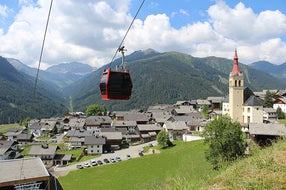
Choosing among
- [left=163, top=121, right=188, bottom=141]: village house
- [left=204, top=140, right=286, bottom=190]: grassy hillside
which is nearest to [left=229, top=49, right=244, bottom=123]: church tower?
[left=163, top=121, right=188, bottom=141]: village house

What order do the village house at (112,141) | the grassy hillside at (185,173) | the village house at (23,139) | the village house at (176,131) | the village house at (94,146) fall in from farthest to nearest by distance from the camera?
the village house at (23,139) → the village house at (112,141) → the village house at (176,131) → the village house at (94,146) → the grassy hillside at (185,173)

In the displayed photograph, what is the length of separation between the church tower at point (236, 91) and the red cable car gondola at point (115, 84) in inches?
1778

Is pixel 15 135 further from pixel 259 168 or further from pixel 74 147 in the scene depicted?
pixel 259 168

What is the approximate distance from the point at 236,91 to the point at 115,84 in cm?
4693

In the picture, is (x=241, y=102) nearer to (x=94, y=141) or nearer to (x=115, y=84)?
(x=94, y=141)

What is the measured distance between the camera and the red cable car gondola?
10.5m

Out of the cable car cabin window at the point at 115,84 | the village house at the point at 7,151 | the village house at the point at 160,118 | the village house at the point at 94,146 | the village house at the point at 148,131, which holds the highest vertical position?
the cable car cabin window at the point at 115,84

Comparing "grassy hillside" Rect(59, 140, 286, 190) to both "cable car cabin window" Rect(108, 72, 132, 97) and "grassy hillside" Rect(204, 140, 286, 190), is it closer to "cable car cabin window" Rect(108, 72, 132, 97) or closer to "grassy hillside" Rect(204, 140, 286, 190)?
"grassy hillside" Rect(204, 140, 286, 190)

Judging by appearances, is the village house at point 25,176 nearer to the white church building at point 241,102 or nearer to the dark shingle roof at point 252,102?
the white church building at point 241,102

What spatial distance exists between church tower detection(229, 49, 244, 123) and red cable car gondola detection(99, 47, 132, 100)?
45171mm

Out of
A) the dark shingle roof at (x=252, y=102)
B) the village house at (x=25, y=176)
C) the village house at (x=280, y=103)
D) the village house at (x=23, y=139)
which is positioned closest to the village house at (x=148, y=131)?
the dark shingle roof at (x=252, y=102)

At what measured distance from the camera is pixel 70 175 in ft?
138

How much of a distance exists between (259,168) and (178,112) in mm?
88058

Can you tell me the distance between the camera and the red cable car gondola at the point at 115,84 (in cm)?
1049
